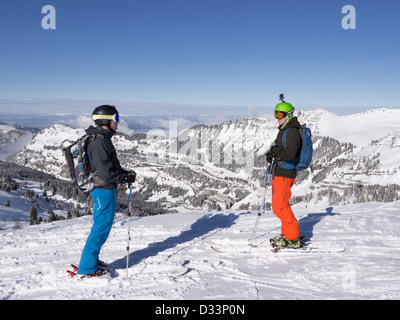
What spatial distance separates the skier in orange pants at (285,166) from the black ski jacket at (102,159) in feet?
13.1

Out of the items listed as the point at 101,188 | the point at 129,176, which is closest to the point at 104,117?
the point at 129,176

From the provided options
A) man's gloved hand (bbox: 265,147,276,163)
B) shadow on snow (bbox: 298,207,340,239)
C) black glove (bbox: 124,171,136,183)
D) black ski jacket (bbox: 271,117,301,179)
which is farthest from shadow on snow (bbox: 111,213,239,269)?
black ski jacket (bbox: 271,117,301,179)

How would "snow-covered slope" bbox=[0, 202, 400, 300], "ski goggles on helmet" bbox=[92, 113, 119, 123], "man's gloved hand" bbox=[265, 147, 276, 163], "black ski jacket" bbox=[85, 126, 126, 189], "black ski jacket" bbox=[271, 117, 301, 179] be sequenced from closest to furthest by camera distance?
"snow-covered slope" bbox=[0, 202, 400, 300], "black ski jacket" bbox=[85, 126, 126, 189], "ski goggles on helmet" bbox=[92, 113, 119, 123], "black ski jacket" bbox=[271, 117, 301, 179], "man's gloved hand" bbox=[265, 147, 276, 163]

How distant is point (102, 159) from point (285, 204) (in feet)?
15.6

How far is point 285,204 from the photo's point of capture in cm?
728

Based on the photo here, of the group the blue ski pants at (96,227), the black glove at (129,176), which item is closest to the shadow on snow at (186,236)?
the blue ski pants at (96,227)

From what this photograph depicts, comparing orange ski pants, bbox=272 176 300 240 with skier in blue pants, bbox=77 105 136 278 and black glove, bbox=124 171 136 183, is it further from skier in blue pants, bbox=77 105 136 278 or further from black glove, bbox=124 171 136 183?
skier in blue pants, bbox=77 105 136 278

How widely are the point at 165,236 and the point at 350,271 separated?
561cm

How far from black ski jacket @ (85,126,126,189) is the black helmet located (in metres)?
0.13

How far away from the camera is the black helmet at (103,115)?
5.58 m

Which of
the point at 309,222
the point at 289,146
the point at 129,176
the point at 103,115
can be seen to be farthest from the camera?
the point at 309,222

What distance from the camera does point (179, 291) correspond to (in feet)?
16.8

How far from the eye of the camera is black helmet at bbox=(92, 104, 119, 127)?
558cm

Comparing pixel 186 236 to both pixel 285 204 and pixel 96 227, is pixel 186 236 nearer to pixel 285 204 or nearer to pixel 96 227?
A: pixel 285 204
